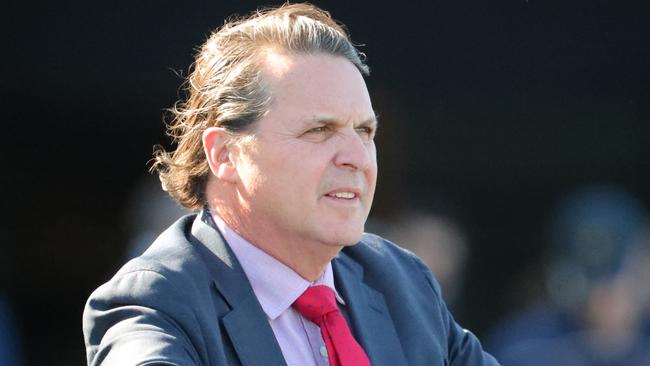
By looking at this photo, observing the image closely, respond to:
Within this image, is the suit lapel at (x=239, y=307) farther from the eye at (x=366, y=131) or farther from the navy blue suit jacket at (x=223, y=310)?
the eye at (x=366, y=131)

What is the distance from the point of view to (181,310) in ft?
6.18

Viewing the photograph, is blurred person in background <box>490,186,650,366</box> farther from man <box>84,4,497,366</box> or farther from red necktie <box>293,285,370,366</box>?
red necktie <box>293,285,370,366</box>

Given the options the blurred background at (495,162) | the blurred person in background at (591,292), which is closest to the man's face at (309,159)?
the blurred background at (495,162)

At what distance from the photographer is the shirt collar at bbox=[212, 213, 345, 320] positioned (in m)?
2.12

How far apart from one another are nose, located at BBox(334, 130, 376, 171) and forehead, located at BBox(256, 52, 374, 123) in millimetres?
39

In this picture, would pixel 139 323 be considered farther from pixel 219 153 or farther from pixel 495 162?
pixel 495 162

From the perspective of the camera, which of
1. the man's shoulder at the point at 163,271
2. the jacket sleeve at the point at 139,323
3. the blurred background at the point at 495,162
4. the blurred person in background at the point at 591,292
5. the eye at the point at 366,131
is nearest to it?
the jacket sleeve at the point at 139,323

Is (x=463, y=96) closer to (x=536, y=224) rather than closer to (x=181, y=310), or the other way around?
(x=536, y=224)

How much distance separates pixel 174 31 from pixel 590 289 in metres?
1.79

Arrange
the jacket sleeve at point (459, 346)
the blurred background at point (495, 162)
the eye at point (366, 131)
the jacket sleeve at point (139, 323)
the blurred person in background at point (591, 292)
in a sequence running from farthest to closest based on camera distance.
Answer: the blurred person in background at point (591, 292)
the blurred background at point (495, 162)
the jacket sleeve at point (459, 346)
the eye at point (366, 131)
the jacket sleeve at point (139, 323)

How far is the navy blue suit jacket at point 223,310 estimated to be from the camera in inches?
72.4

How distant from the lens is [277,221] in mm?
2113

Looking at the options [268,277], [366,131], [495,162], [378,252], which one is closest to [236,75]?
[366,131]

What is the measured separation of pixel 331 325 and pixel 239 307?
21 centimetres
